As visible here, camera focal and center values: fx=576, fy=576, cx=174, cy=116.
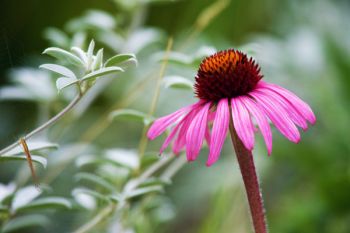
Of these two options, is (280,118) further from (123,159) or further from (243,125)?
(123,159)

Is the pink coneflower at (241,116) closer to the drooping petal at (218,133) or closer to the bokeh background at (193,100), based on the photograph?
Answer: the drooping petal at (218,133)

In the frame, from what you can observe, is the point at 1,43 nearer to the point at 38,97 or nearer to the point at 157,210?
the point at 38,97

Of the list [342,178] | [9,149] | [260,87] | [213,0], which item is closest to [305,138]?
[342,178]

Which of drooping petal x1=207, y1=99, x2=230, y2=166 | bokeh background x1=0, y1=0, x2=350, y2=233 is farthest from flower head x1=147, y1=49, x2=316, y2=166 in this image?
bokeh background x1=0, y1=0, x2=350, y2=233

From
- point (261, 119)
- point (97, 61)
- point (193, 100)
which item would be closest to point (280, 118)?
point (261, 119)

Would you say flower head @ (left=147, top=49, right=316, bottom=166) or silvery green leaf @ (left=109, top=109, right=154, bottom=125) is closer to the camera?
flower head @ (left=147, top=49, right=316, bottom=166)

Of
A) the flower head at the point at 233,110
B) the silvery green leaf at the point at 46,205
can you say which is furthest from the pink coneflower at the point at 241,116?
the silvery green leaf at the point at 46,205

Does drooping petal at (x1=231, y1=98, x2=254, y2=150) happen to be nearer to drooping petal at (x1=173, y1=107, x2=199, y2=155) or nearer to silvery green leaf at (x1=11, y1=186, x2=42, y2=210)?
drooping petal at (x1=173, y1=107, x2=199, y2=155)
